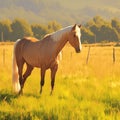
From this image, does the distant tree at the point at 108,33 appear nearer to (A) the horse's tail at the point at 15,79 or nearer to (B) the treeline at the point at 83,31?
(B) the treeline at the point at 83,31

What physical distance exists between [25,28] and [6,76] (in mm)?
85255

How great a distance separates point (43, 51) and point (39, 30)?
9035 centimetres

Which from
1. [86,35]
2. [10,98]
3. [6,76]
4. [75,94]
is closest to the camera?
[10,98]

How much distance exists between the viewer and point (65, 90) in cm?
1005

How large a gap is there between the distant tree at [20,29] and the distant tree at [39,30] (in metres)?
2.48

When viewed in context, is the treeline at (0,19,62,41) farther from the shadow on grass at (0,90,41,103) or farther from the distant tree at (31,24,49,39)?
the shadow on grass at (0,90,41,103)

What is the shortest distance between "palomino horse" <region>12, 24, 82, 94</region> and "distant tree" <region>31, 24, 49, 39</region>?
86514 mm

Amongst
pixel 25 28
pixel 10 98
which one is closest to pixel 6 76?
pixel 10 98

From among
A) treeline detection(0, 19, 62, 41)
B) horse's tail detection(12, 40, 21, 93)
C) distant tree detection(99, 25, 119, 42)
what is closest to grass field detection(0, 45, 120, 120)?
horse's tail detection(12, 40, 21, 93)

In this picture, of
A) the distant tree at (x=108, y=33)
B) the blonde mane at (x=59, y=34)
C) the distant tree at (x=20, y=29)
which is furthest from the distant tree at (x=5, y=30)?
the blonde mane at (x=59, y=34)

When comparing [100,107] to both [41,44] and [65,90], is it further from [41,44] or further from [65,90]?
[41,44]

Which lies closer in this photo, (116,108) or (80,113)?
(80,113)

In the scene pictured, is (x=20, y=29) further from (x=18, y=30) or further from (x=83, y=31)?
(x=83, y=31)

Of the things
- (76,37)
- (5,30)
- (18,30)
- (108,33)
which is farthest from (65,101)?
(18,30)
